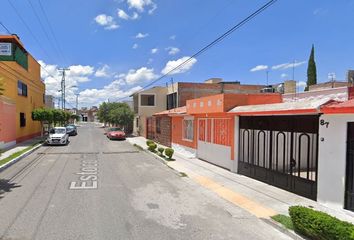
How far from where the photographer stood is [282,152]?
40.8 feet

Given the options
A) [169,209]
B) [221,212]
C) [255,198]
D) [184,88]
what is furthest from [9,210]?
[184,88]

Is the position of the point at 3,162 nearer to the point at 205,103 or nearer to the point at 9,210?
the point at 9,210

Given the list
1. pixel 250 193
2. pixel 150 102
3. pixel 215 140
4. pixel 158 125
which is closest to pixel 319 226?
pixel 250 193

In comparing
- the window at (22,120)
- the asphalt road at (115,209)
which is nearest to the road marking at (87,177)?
the asphalt road at (115,209)

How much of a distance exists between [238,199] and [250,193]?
85 cm

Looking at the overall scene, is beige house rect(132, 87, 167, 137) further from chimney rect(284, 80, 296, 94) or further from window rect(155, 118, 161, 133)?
chimney rect(284, 80, 296, 94)

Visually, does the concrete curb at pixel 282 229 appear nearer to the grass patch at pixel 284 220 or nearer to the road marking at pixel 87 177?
the grass patch at pixel 284 220

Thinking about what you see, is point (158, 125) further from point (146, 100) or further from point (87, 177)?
point (87, 177)

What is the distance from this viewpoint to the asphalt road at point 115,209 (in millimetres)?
6562

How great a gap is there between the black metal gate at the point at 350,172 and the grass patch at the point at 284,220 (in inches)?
72.5

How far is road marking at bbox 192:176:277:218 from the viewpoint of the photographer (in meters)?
8.15

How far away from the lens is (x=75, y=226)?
269 inches

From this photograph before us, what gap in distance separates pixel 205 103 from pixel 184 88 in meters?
18.9

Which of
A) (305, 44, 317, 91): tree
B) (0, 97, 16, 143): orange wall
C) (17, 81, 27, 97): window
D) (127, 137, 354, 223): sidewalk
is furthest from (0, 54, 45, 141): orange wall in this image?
(305, 44, 317, 91): tree
